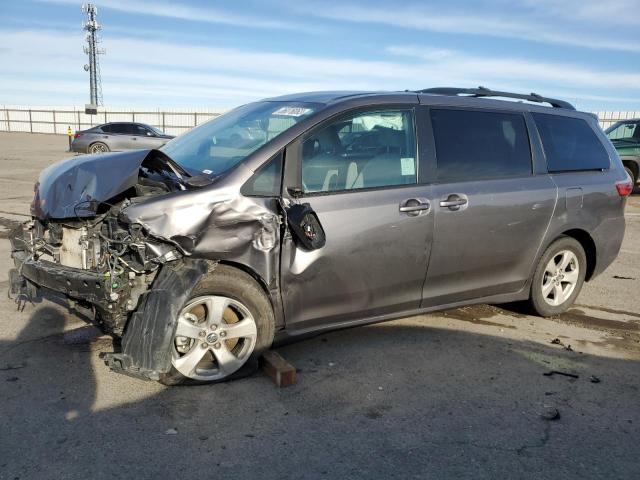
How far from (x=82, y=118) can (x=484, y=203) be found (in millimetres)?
45931

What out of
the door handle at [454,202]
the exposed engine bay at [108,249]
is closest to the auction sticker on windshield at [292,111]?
the exposed engine bay at [108,249]

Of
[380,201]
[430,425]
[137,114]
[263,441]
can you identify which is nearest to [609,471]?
[430,425]

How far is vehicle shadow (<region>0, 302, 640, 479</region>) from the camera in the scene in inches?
114

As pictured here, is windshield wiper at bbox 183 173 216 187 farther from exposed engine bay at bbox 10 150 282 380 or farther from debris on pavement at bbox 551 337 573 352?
debris on pavement at bbox 551 337 573 352

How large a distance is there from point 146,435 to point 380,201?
6.83ft

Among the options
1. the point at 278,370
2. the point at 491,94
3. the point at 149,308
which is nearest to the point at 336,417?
the point at 278,370

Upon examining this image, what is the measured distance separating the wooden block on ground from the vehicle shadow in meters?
0.06

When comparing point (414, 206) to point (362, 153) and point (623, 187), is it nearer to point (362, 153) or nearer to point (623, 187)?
point (362, 153)

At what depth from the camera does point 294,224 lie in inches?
144

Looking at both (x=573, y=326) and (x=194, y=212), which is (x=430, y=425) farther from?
(x=573, y=326)

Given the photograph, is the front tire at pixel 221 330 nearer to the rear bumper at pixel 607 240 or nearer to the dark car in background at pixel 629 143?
the rear bumper at pixel 607 240

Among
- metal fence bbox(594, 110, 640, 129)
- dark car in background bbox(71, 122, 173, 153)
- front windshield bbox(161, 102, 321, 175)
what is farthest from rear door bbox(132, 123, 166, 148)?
metal fence bbox(594, 110, 640, 129)

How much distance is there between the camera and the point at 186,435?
3.11 metres

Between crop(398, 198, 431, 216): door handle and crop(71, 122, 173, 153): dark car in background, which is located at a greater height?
crop(71, 122, 173, 153): dark car in background
